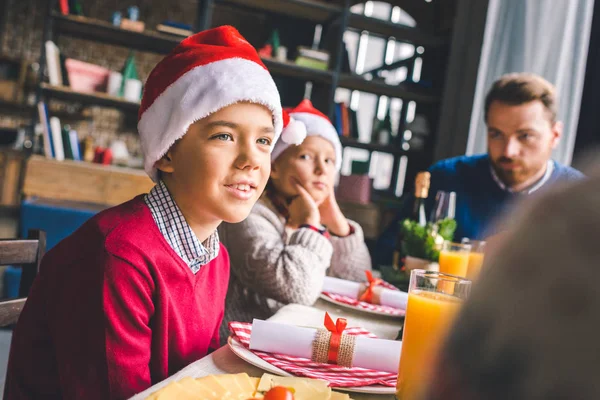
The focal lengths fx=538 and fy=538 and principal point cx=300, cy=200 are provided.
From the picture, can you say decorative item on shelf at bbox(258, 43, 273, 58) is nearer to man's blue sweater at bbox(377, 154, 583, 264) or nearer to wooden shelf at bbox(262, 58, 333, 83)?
wooden shelf at bbox(262, 58, 333, 83)

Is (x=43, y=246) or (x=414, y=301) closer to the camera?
(x=414, y=301)

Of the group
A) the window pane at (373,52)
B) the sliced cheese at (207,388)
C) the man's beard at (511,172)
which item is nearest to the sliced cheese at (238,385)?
the sliced cheese at (207,388)

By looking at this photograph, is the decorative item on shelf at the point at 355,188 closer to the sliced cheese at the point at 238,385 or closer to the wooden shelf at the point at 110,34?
the wooden shelf at the point at 110,34

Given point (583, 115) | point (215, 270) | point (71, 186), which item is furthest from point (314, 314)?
point (71, 186)

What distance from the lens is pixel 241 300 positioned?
1.47 metres

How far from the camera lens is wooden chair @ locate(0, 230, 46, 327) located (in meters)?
1.02

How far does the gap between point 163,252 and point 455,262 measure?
0.79 metres

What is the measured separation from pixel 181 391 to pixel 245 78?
650mm

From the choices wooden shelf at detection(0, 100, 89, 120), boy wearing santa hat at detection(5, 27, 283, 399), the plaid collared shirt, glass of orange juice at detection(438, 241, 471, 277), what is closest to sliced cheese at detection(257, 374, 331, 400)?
boy wearing santa hat at detection(5, 27, 283, 399)

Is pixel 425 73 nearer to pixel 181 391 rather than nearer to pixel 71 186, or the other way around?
pixel 71 186

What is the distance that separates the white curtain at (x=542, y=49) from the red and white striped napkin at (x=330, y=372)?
99.2 inches

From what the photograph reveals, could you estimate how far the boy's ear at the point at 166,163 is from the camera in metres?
1.06

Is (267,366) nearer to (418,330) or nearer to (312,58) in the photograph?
(418,330)

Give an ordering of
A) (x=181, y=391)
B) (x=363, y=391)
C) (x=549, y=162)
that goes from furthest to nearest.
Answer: (x=549, y=162)
(x=363, y=391)
(x=181, y=391)
